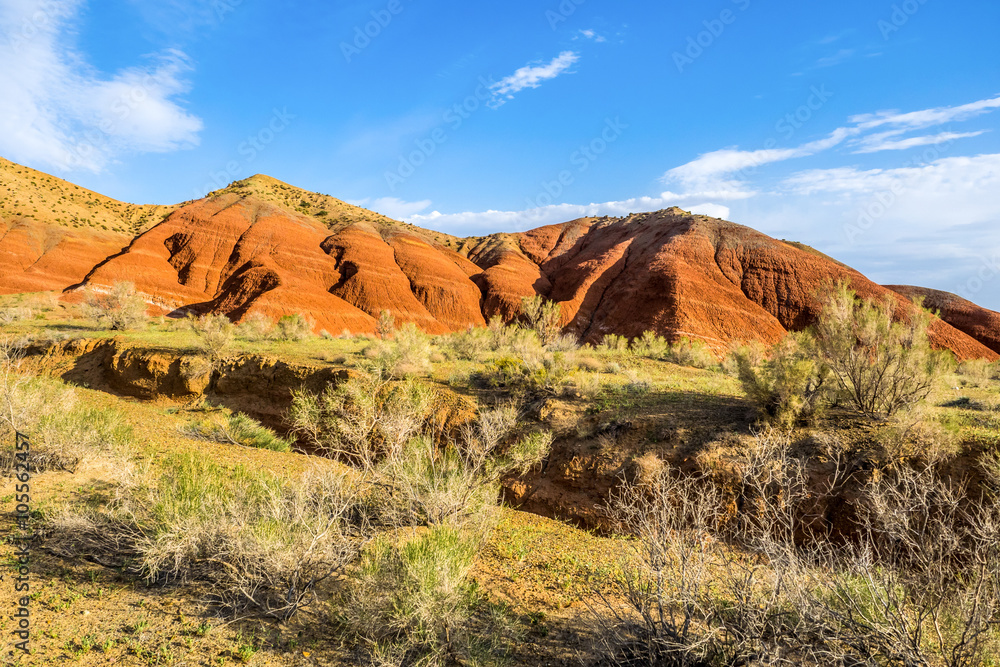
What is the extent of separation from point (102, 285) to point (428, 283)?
25.5 meters

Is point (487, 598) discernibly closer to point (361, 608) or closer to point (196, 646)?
point (361, 608)

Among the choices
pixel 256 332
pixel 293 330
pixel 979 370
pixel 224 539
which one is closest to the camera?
pixel 224 539

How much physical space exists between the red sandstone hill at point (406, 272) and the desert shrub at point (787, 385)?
23.3 meters

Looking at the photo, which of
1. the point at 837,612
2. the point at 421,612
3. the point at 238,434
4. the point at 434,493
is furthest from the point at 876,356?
the point at 238,434

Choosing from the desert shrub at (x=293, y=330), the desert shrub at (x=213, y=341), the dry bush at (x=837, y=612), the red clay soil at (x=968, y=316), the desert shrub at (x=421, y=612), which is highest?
the red clay soil at (x=968, y=316)

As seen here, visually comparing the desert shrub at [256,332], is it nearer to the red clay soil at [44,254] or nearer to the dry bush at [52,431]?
the dry bush at [52,431]

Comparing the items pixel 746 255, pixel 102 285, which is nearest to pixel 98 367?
pixel 102 285

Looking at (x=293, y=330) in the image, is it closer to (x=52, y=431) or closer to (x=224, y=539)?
(x=52, y=431)

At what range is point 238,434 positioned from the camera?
38.9 ft

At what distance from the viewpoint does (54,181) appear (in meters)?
49.2

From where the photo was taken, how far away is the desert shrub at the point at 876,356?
29.3ft

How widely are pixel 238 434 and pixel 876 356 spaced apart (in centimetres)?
1538

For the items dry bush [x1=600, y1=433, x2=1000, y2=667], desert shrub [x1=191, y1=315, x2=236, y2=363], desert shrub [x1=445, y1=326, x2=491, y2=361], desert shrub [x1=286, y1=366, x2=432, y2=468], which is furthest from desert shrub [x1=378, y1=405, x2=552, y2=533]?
desert shrub [x1=191, y1=315, x2=236, y2=363]

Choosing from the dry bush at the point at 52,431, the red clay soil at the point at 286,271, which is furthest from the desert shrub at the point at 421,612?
the red clay soil at the point at 286,271
